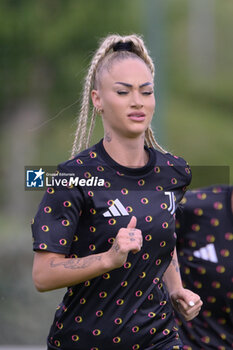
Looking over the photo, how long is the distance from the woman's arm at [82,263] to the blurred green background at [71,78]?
417 centimetres

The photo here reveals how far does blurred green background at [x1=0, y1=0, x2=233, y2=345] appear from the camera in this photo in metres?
7.82

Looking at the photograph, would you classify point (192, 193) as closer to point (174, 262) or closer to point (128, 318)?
point (174, 262)

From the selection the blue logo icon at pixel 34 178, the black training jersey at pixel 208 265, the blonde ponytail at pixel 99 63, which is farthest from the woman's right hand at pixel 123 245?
the black training jersey at pixel 208 265

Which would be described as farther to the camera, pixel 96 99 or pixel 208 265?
pixel 208 265

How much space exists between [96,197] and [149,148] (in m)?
0.44

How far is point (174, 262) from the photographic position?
3.39m

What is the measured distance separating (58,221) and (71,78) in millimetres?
5531

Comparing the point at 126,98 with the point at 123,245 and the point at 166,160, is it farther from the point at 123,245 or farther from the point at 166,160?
the point at 123,245

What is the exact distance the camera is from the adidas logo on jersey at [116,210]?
2.91 meters

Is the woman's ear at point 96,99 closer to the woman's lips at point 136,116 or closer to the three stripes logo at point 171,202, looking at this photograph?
the woman's lips at point 136,116

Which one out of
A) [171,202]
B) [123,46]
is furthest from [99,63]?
[171,202]

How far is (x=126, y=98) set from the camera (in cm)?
299

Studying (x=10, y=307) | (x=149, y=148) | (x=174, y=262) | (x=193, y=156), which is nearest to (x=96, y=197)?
(x=149, y=148)

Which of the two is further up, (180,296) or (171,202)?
(171,202)
